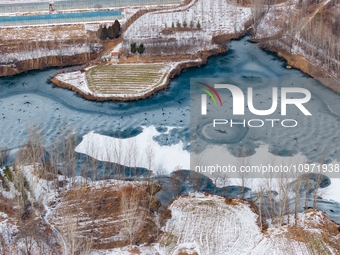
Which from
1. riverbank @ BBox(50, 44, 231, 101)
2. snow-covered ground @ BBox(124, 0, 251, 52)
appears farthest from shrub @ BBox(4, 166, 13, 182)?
snow-covered ground @ BBox(124, 0, 251, 52)

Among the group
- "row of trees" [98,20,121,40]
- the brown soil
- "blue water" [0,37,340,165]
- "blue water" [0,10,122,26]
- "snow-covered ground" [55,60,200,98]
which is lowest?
the brown soil

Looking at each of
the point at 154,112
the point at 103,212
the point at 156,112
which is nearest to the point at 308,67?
the point at 156,112

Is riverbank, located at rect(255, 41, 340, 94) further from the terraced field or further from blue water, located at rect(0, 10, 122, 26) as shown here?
blue water, located at rect(0, 10, 122, 26)

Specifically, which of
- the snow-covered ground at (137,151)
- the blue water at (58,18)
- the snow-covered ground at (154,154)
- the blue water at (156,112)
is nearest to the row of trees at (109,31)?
the blue water at (58,18)

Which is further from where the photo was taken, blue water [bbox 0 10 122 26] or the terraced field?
blue water [bbox 0 10 122 26]

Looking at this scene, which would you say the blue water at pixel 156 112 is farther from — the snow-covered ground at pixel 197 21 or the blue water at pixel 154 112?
the snow-covered ground at pixel 197 21

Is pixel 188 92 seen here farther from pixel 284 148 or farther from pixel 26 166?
pixel 26 166

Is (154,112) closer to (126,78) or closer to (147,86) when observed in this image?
(147,86)

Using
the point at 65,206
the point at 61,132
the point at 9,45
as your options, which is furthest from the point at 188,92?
the point at 9,45
